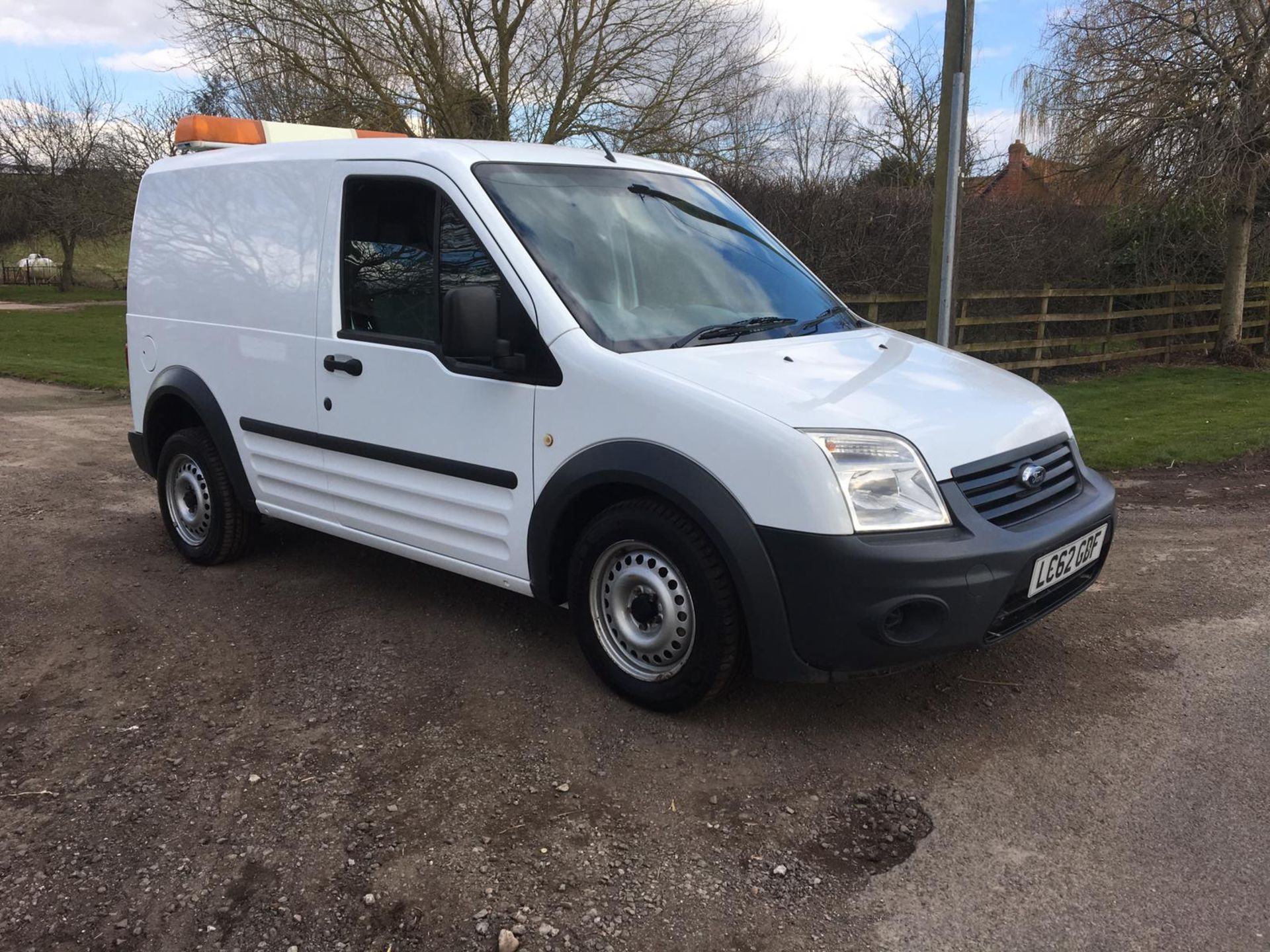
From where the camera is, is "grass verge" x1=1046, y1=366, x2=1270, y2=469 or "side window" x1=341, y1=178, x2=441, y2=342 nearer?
"side window" x1=341, y1=178, x2=441, y2=342

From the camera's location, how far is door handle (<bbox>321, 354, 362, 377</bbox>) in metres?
4.57

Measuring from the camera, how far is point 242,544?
5727mm

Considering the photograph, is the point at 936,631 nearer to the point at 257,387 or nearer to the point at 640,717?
the point at 640,717

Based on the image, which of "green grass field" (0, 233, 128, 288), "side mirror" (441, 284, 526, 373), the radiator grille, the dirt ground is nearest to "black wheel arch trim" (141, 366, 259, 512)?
the dirt ground

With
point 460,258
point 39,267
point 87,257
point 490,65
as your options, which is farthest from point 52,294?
point 460,258

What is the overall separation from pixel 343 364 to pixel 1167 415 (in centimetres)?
932

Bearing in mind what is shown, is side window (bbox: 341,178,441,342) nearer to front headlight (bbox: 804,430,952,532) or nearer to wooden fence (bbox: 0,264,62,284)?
front headlight (bbox: 804,430,952,532)

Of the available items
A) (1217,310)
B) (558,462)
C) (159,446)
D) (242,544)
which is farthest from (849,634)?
(1217,310)

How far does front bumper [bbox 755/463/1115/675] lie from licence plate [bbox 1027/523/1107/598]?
67 millimetres

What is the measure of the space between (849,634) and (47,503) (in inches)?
236

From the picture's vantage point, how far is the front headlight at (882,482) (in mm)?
3330

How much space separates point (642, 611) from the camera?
388 cm

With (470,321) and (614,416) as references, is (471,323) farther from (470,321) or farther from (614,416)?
(614,416)

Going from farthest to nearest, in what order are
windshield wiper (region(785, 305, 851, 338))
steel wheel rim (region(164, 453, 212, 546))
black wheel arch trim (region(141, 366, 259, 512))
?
steel wheel rim (region(164, 453, 212, 546)) → black wheel arch trim (region(141, 366, 259, 512)) → windshield wiper (region(785, 305, 851, 338))
